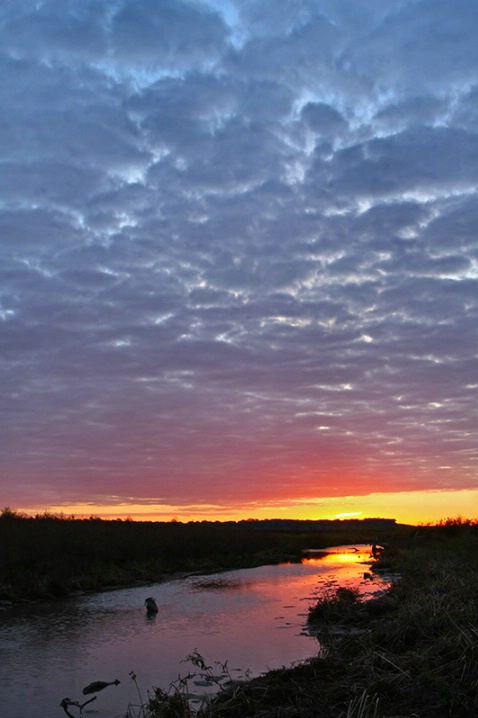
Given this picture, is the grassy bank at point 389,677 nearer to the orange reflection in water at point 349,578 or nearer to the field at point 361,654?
the field at point 361,654

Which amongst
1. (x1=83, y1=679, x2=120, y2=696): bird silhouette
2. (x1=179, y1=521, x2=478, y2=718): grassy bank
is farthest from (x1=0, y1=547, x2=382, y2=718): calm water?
(x1=179, y1=521, x2=478, y2=718): grassy bank

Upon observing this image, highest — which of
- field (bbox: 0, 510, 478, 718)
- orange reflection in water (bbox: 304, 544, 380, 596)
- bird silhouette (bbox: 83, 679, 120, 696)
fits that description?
field (bbox: 0, 510, 478, 718)

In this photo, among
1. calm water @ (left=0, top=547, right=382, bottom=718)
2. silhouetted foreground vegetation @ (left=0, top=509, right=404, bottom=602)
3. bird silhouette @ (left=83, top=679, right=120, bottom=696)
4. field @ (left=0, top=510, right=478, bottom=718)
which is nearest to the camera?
field @ (left=0, top=510, right=478, bottom=718)

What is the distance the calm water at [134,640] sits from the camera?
12.1 meters

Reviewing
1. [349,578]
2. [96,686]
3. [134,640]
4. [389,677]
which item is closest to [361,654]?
[389,677]

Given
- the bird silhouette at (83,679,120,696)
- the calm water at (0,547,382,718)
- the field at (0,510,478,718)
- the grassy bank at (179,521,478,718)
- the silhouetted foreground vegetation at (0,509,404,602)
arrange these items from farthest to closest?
the silhouetted foreground vegetation at (0,509,404,602) → the calm water at (0,547,382,718) → the bird silhouette at (83,679,120,696) → the field at (0,510,478,718) → the grassy bank at (179,521,478,718)

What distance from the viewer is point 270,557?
50.9 m

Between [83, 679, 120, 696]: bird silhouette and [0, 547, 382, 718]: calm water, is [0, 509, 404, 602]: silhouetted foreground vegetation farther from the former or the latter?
[83, 679, 120, 696]: bird silhouette

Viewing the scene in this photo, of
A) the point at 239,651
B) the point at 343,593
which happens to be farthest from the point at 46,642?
the point at 343,593

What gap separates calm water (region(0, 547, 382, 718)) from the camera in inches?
478

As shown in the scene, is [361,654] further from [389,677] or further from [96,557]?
[96,557]

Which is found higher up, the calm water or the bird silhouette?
the bird silhouette

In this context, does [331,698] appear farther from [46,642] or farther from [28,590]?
[28,590]

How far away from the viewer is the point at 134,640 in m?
17.2
